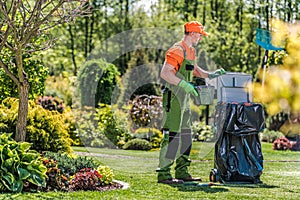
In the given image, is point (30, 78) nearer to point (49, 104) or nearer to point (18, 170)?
point (18, 170)

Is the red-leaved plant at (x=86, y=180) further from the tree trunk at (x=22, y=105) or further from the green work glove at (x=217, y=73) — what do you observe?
the green work glove at (x=217, y=73)

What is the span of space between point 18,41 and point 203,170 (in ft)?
11.8

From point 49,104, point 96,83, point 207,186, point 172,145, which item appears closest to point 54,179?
point 172,145

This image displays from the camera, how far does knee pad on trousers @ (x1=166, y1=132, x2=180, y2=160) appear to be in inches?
229

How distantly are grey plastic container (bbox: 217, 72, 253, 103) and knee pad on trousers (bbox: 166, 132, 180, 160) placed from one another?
2.39 feet

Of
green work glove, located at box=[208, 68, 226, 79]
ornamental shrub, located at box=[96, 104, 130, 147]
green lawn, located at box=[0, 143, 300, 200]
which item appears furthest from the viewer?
ornamental shrub, located at box=[96, 104, 130, 147]

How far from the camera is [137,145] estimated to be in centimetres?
1235

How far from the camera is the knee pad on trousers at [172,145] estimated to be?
582 centimetres

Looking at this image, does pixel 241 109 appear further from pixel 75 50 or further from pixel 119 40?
pixel 75 50

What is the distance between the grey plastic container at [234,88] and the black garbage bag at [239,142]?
0.17m

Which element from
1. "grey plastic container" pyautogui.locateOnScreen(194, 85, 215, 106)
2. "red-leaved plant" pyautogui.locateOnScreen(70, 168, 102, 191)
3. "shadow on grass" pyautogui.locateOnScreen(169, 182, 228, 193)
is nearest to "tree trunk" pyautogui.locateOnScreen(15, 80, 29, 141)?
"red-leaved plant" pyautogui.locateOnScreen(70, 168, 102, 191)

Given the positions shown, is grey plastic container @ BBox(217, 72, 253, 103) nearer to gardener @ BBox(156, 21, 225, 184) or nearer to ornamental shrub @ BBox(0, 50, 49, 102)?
gardener @ BBox(156, 21, 225, 184)

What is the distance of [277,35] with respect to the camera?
221 centimetres

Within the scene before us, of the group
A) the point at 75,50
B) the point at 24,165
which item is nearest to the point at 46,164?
the point at 24,165
